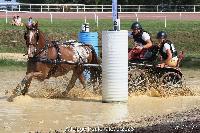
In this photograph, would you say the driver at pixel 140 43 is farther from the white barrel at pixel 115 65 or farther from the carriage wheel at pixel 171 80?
the white barrel at pixel 115 65

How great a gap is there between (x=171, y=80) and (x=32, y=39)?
3.83 metres

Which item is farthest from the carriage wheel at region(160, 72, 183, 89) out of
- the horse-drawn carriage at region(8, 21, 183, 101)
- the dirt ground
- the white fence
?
the white fence

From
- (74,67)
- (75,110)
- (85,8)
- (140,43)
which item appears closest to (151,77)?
(140,43)

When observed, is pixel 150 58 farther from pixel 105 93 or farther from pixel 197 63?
pixel 197 63

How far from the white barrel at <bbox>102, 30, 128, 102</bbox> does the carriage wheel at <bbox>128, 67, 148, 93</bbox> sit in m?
1.12

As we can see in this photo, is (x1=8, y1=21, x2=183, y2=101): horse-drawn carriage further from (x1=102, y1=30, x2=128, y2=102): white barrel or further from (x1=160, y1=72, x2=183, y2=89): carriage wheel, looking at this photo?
(x1=102, y1=30, x2=128, y2=102): white barrel

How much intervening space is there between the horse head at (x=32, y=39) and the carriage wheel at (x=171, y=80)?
3437 millimetres

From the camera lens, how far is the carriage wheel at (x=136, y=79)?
55.2 feet

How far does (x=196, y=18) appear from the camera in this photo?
53906 mm

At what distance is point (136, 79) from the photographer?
16844 millimetres

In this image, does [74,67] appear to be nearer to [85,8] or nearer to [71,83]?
[71,83]

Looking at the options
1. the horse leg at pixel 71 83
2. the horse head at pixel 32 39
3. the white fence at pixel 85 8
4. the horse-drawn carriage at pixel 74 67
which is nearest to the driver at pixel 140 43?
the horse-drawn carriage at pixel 74 67

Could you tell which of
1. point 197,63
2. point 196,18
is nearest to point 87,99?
point 197,63

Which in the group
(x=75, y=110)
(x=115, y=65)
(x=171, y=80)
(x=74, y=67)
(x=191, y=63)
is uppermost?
(x=115, y=65)
